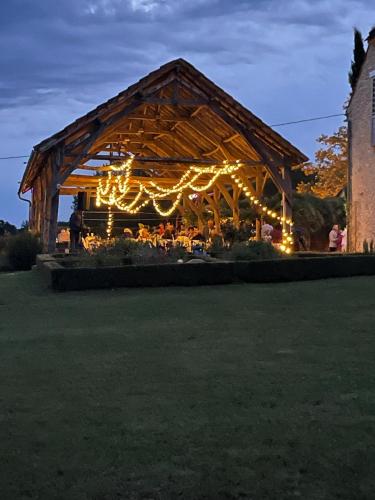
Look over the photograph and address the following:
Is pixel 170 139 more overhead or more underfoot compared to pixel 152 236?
more overhead

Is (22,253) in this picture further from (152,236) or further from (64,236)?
(64,236)

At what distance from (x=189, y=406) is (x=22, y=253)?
1338 cm

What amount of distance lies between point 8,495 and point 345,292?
747 centimetres

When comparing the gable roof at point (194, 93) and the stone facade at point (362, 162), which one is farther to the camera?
the stone facade at point (362, 162)

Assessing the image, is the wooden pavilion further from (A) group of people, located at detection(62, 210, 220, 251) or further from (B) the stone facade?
(B) the stone facade

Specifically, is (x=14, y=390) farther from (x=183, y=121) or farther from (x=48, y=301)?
(x=183, y=121)

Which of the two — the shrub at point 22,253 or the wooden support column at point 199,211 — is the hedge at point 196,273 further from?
the wooden support column at point 199,211

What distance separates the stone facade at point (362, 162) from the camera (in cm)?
1850

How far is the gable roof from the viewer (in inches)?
693

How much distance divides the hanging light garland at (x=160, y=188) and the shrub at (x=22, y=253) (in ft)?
15.4

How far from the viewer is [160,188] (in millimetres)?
25188

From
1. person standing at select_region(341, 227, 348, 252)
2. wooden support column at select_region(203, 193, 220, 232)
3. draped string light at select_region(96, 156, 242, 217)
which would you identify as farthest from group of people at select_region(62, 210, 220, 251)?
person standing at select_region(341, 227, 348, 252)

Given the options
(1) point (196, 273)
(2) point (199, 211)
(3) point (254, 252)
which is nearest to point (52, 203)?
(3) point (254, 252)

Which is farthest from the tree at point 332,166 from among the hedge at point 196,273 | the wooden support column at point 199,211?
the hedge at point 196,273
